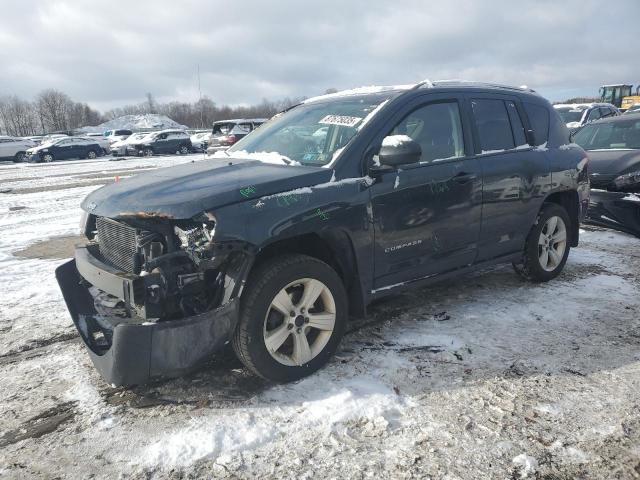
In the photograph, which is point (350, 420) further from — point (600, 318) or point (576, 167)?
point (576, 167)

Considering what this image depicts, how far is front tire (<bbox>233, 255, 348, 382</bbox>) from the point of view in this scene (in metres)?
3.04

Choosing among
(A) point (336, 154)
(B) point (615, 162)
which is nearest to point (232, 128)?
(B) point (615, 162)

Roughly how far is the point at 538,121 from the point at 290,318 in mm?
3437

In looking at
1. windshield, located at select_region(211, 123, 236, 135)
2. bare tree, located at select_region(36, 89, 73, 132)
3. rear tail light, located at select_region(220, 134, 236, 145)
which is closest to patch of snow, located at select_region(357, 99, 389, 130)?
rear tail light, located at select_region(220, 134, 236, 145)

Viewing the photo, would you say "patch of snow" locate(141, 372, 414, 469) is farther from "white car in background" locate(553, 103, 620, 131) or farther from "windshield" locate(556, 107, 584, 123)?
"windshield" locate(556, 107, 584, 123)

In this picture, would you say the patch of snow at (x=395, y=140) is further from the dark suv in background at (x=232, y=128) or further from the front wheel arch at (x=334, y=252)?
the dark suv in background at (x=232, y=128)

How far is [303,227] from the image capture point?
3.18 metres

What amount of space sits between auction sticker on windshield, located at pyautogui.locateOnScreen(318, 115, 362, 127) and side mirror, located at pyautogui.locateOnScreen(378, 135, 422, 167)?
1.22 ft

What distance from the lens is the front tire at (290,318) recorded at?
120 inches

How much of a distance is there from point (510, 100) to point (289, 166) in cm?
253

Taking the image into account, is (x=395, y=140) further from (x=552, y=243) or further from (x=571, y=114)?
(x=571, y=114)

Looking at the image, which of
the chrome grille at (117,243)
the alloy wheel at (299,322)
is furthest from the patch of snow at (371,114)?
the chrome grille at (117,243)

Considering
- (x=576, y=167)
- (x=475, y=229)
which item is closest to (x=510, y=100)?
(x=576, y=167)

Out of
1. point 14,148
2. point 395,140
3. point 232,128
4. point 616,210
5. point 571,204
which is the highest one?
point 232,128
